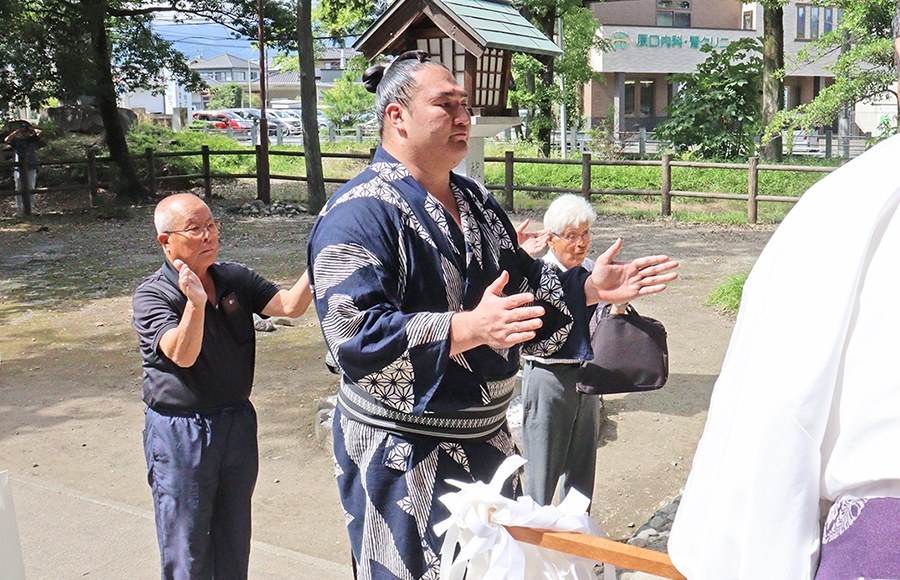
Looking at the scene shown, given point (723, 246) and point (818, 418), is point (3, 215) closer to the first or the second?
point (723, 246)

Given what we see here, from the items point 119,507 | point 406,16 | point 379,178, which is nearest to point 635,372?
point 379,178

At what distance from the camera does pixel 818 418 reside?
48.3 inches

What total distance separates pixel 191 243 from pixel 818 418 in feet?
6.95

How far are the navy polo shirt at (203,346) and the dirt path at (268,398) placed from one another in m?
1.41

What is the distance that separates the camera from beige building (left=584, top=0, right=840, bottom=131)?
33.0m

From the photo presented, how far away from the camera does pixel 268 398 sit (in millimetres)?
6141

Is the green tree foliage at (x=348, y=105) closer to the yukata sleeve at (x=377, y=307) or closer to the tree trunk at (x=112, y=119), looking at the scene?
the tree trunk at (x=112, y=119)

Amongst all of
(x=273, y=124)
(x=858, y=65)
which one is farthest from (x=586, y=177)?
(x=273, y=124)

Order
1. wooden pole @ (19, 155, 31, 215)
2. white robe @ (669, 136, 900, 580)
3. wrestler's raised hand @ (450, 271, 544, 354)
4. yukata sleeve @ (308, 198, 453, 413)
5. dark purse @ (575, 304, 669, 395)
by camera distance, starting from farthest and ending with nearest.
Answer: wooden pole @ (19, 155, 31, 215) → dark purse @ (575, 304, 669, 395) → yukata sleeve @ (308, 198, 453, 413) → wrestler's raised hand @ (450, 271, 544, 354) → white robe @ (669, 136, 900, 580)

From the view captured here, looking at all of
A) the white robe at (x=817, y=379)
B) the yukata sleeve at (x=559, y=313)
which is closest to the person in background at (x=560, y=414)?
the yukata sleeve at (x=559, y=313)

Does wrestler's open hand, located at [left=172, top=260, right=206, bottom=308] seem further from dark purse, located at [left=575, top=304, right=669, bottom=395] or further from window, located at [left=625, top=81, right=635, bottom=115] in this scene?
window, located at [left=625, top=81, right=635, bottom=115]

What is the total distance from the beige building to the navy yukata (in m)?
31.2

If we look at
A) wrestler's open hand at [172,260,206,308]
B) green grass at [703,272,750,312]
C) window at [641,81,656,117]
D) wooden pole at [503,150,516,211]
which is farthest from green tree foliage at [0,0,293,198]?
window at [641,81,656,117]

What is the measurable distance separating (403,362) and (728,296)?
A: 276 inches
